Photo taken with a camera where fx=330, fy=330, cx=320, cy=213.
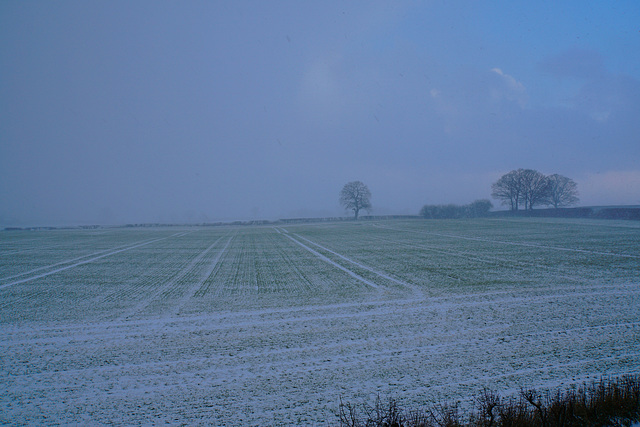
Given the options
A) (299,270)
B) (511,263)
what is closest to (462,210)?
(511,263)

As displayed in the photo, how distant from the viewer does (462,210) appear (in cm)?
6644

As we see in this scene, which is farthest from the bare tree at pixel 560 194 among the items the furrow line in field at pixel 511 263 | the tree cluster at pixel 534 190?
the furrow line in field at pixel 511 263

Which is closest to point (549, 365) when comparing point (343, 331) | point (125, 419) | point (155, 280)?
point (343, 331)

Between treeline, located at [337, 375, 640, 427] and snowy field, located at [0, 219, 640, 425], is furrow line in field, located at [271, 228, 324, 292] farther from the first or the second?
treeline, located at [337, 375, 640, 427]

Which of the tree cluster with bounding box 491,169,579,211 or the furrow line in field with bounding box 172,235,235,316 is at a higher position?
the tree cluster with bounding box 491,169,579,211

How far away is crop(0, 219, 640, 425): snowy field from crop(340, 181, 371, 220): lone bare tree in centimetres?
6821

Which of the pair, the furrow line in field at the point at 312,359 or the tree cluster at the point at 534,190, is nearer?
the furrow line in field at the point at 312,359

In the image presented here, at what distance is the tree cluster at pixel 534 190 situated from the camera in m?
69.6

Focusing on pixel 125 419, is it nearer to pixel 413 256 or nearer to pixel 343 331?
pixel 343 331

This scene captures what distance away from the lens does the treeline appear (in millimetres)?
3246

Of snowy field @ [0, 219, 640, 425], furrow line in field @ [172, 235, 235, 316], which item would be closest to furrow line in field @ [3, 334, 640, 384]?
snowy field @ [0, 219, 640, 425]

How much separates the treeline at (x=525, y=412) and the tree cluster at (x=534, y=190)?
7656 centimetres

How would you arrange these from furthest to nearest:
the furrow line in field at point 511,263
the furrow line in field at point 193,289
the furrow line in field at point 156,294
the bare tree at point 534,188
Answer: the bare tree at point 534,188 < the furrow line in field at point 511,263 < the furrow line in field at point 193,289 < the furrow line in field at point 156,294

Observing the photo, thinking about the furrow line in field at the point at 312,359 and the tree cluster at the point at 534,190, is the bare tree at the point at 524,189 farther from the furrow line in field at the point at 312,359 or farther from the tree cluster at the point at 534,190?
the furrow line in field at the point at 312,359
